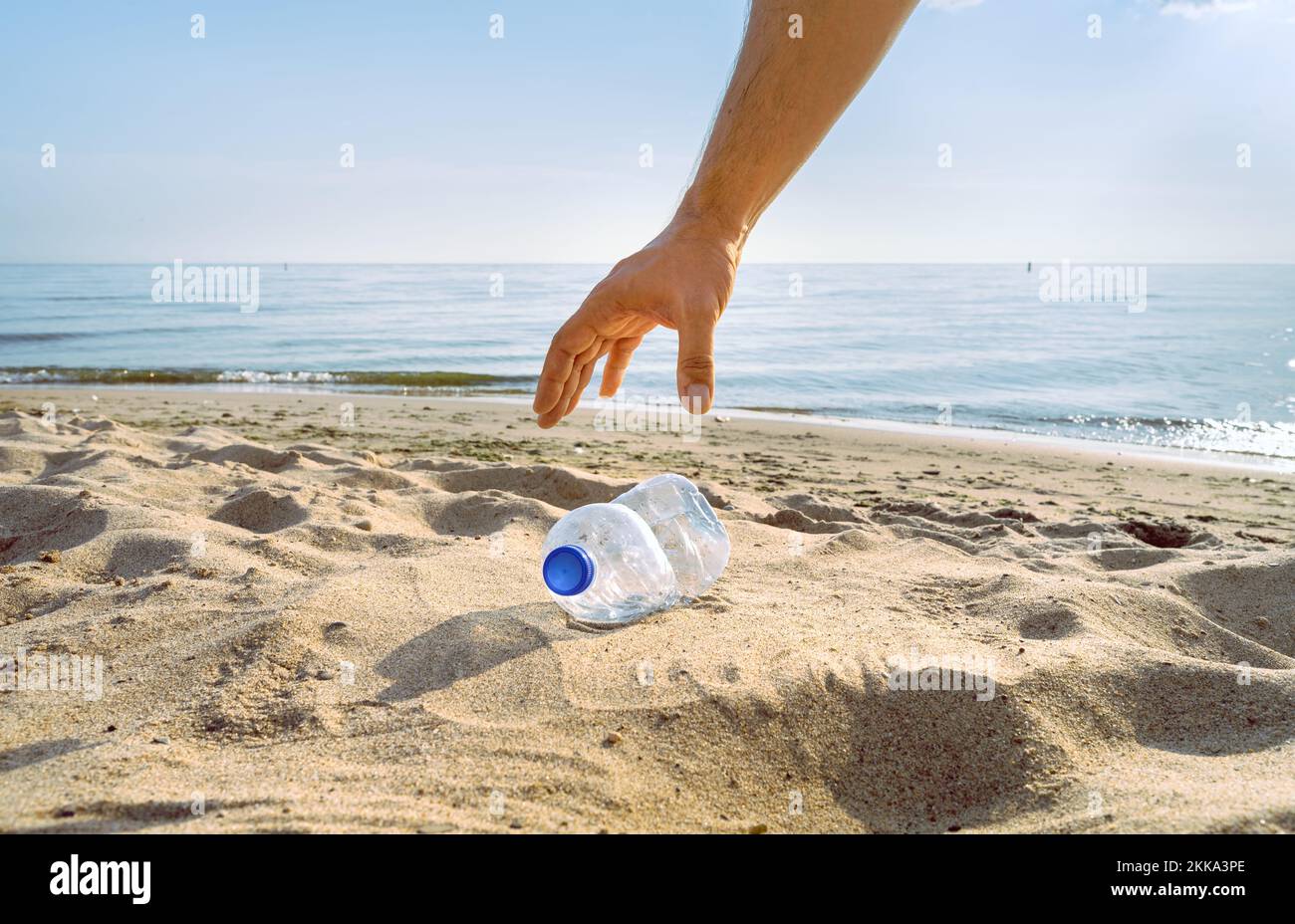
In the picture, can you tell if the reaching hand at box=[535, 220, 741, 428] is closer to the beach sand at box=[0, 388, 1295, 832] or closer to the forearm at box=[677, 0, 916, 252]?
the forearm at box=[677, 0, 916, 252]

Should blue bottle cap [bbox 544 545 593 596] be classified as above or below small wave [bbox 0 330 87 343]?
below

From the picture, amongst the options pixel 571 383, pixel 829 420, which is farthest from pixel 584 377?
pixel 829 420

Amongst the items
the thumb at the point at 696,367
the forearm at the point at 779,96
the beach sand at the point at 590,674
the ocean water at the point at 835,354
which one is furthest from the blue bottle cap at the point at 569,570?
the ocean water at the point at 835,354

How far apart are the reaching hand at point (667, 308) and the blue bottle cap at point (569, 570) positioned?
0.37m

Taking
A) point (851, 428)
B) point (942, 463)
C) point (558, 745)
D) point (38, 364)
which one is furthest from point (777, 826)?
point (38, 364)

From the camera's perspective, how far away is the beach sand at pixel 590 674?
5.65 ft

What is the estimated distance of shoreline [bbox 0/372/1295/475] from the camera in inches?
329

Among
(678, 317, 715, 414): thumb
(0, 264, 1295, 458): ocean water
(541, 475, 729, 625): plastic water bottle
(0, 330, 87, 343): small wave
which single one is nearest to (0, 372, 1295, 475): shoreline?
(0, 264, 1295, 458): ocean water

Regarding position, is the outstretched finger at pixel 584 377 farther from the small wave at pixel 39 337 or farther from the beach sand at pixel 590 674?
the small wave at pixel 39 337

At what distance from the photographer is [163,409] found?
29.9 ft

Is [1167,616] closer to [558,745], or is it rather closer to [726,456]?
[558,745]

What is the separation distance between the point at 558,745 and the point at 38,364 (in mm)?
15200

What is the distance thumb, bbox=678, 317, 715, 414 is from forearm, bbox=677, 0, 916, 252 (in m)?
0.30
